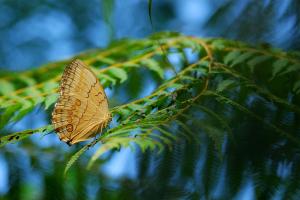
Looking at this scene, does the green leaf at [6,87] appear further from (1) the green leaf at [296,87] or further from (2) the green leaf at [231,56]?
(1) the green leaf at [296,87]

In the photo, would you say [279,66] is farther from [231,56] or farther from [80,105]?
[80,105]

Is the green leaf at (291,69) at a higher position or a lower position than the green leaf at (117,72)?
lower

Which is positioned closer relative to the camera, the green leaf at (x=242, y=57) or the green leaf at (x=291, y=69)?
the green leaf at (x=291, y=69)

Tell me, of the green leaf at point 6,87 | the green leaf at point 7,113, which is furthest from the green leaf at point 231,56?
the green leaf at point 6,87

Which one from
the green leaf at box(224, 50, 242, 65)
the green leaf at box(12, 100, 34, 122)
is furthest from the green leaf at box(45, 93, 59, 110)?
the green leaf at box(224, 50, 242, 65)

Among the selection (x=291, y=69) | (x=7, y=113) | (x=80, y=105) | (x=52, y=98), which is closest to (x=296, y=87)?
(x=291, y=69)

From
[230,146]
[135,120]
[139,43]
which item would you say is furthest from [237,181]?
[139,43]

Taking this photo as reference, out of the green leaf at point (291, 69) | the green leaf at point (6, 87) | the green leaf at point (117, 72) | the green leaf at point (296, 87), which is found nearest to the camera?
the green leaf at point (296, 87)

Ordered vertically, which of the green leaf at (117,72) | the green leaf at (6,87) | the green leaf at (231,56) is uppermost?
the green leaf at (6,87)

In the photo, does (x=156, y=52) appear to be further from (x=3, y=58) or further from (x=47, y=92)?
(x=3, y=58)
